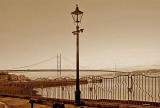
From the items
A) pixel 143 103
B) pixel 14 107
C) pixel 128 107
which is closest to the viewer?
pixel 128 107

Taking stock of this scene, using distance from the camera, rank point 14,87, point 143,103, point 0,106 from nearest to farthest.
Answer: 1. point 0,106
2. point 143,103
3. point 14,87

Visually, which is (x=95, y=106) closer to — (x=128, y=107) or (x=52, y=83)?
(x=128, y=107)

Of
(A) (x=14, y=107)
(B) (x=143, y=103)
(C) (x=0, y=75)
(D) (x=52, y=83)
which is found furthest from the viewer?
(D) (x=52, y=83)

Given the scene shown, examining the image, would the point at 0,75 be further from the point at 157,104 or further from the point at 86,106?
the point at 157,104

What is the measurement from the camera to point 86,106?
8688 millimetres

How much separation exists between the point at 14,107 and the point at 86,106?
2910 mm

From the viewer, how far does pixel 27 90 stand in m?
18.9

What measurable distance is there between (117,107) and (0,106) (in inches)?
151

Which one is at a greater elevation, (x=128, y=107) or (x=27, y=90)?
(x=128, y=107)

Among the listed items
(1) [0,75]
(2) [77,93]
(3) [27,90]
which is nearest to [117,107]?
(2) [77,93]

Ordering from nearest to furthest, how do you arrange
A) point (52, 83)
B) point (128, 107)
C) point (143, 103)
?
1. point (128, 107)
2. point (143, 103)
3. point (52, 83)

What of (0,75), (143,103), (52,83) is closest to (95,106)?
(143,103)

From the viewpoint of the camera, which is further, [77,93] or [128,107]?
[77,93]

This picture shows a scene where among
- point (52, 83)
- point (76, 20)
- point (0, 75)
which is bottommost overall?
point (52, 83)
